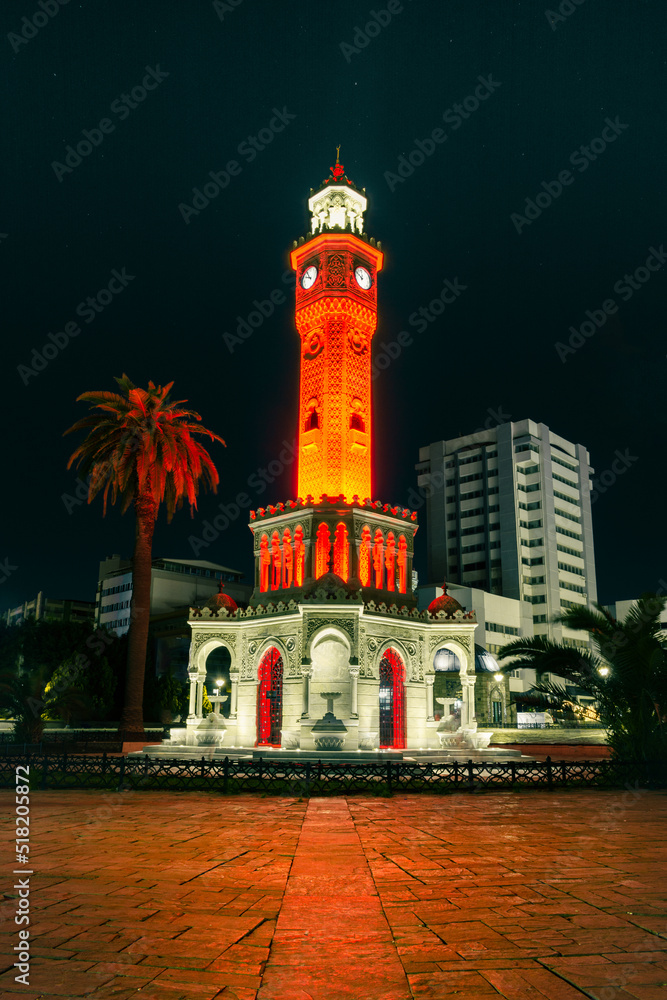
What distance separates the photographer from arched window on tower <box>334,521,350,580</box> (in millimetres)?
31328

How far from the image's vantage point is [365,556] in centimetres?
3231

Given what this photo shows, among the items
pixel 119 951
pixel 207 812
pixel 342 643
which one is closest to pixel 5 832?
pixel 207 812

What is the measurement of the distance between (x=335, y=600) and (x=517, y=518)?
71186 millimetres

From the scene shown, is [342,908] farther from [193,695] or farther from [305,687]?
[193,695]

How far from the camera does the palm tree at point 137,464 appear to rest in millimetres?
33031

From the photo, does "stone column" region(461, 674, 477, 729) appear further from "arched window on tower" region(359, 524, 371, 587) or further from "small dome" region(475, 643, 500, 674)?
"small dome" region(475, 643, 500, 674)

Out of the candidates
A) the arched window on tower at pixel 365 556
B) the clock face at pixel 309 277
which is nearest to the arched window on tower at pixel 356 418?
the arched window on tower at pixel 365 556

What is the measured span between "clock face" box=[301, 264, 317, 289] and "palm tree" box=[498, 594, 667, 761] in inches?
876

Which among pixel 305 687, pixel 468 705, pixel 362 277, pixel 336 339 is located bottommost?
pixel 468 705

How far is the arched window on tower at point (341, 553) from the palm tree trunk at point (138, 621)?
8.42 m

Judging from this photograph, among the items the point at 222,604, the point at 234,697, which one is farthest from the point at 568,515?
the point at 234,697

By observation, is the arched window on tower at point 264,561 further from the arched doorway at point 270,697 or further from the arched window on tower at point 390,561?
the arched window on tower at point 390,561

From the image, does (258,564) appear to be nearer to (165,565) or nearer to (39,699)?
(39,699)

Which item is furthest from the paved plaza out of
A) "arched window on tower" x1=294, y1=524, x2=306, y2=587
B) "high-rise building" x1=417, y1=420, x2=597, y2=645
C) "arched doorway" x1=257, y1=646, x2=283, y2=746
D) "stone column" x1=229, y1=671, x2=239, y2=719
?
"high-rise building" x1=417, y1=420, x2=597, y2=645
